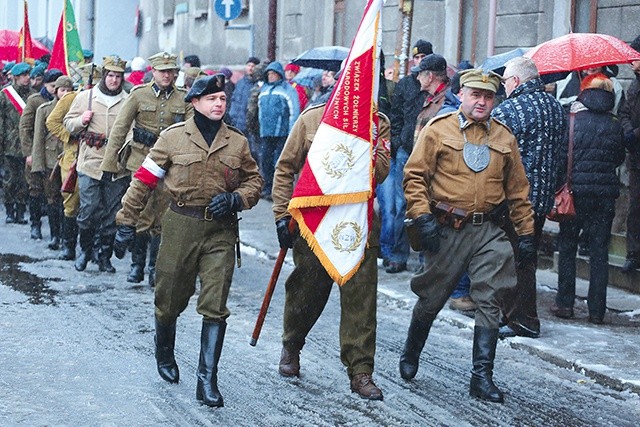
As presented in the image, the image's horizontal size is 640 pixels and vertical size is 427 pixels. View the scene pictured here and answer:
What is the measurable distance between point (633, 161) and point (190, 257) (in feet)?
17.6

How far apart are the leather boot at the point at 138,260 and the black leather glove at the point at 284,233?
4.58m

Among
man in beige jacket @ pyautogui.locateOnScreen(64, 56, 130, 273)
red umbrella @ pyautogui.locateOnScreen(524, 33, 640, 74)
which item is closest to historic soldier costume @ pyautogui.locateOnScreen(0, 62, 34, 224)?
man in beige jacket @ pyautogui.locateOnScreen(64, 56, 130, 273)

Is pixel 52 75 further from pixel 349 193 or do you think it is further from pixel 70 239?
pixel 349 193

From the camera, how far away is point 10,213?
17.5 meters

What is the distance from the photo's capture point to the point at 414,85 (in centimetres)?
1294

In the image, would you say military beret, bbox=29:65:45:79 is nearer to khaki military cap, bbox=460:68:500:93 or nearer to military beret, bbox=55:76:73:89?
military beret, bbox=55:76:73:89

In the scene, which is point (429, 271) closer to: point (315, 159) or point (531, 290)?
point (315, 159)

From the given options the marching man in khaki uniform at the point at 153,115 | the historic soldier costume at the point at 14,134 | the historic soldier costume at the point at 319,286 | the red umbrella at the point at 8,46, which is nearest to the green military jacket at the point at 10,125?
the historic soldier costume at the point at 14,134

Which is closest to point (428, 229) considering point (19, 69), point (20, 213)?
point (19, 69)

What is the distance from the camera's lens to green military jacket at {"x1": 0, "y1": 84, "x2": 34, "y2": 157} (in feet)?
55.9

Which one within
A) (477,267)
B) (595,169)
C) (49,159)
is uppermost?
(595,169)

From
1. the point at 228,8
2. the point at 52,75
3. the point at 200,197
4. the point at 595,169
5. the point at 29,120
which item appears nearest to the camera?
the point at 200,197

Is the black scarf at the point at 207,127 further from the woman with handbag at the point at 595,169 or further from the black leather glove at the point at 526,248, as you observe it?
the woman with handbag at the point at 595,169

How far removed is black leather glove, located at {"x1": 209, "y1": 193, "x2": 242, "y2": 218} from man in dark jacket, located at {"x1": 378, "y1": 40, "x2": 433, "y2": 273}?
5233mm
